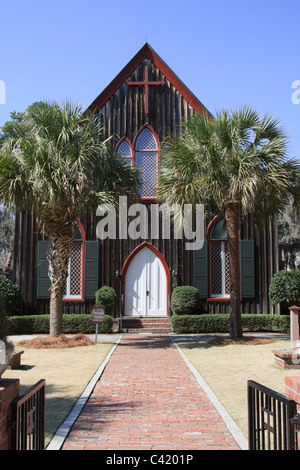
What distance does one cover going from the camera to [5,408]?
12.1 feet

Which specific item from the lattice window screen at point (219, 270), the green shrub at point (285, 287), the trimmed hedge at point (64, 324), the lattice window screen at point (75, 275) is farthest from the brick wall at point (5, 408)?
the lattice window screen at point (219, 270)

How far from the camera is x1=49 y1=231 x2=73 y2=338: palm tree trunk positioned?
47.9 feet

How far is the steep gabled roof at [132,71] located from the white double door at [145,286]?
6522 millimetres

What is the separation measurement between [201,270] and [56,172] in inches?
312

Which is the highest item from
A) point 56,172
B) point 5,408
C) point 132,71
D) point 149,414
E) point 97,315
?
point 132,71

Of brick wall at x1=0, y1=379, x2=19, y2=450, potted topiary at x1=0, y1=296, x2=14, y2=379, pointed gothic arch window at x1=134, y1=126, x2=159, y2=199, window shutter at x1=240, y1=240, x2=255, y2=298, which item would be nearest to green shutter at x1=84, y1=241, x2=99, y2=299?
pointed gothic arch window at x1=134, y1=126, x2=159, y2=199

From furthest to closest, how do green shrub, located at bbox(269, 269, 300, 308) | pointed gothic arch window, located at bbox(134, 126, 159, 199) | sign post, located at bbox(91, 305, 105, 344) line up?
pointed gothic arch window, located at bbox(134, 126, 159, 199) < green shrub, located at bbox(269, 269, 300, 308) < sign post, located at bbox(91, 305, 105, 344)

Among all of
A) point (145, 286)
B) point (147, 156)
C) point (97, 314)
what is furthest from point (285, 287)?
point (147, 156)

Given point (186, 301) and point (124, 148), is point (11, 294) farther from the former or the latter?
point (124, 148)

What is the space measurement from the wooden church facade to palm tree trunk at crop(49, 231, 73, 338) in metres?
4.02

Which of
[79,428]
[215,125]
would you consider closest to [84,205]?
[215,125]

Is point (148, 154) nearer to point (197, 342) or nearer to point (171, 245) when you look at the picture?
point (171, 245)

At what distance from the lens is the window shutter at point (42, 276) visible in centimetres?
1880

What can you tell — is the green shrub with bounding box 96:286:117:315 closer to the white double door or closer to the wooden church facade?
the wooden church facade
